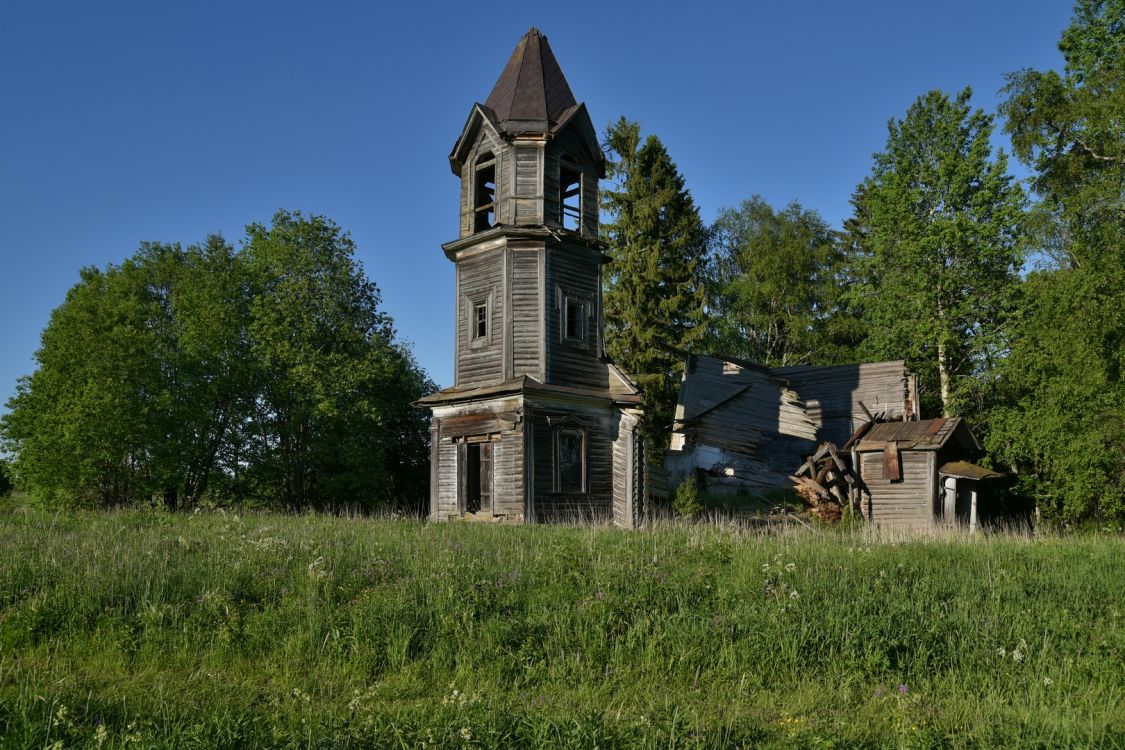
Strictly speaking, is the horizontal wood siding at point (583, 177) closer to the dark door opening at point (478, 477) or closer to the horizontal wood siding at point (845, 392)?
the dark door opening at point (478, 477)

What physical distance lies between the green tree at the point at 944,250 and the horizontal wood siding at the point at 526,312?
15.4 metres

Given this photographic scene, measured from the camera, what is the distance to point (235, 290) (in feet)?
113

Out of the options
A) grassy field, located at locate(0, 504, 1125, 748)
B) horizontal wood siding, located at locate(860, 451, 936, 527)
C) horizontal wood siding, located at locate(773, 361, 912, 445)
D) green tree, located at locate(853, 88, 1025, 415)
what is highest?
green tree, located at locate(853, 88, 1025, 415)

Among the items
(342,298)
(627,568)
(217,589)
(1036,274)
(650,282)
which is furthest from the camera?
(650,282)

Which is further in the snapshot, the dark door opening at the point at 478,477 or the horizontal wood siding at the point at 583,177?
the horizontal wood siding at the point at 583,177

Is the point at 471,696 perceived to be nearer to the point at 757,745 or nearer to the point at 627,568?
the point at 757,745

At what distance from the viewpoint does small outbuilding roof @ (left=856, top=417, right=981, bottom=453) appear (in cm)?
2530

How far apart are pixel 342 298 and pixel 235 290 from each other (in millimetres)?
4540

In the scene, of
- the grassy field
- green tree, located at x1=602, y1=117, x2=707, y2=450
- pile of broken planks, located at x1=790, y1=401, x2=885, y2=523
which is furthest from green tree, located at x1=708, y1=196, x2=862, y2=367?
the grassy field

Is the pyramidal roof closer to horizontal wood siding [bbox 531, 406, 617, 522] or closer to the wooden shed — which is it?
horizontal wood siding [bbox 531, 406, 617, 522]

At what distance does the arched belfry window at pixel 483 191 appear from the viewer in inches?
940

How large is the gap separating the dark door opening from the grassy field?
9.35 meters

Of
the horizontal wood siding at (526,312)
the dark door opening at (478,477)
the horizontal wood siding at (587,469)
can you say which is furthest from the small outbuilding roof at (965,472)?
the dark door opening at (478,477)

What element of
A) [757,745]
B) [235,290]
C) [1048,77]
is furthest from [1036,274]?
[235,290]
